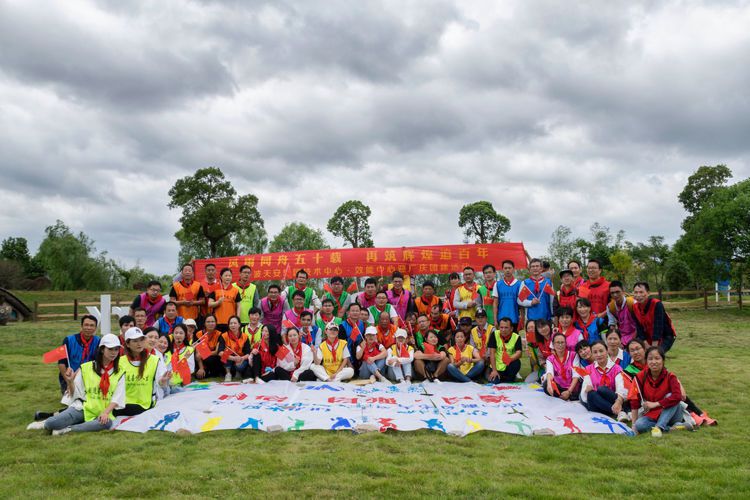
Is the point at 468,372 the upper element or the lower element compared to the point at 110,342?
lower

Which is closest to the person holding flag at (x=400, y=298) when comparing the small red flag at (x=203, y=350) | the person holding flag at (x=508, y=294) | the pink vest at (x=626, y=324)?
the person holding flag at (x=508, y=294)

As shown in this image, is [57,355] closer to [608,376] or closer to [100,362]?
[100,362]

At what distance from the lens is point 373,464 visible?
13.4 ft

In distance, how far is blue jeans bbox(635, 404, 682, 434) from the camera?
199 inches

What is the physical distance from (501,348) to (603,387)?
92.0 inches

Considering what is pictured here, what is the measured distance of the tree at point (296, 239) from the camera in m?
37.1

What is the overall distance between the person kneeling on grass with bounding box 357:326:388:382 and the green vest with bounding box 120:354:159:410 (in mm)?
3267

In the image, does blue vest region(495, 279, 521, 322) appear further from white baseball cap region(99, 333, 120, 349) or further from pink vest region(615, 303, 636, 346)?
white baseball cap region(99, 333, 120, 349)

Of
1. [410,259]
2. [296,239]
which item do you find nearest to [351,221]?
[296,239]

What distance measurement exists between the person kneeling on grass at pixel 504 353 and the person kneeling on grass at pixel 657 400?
2.69 meters

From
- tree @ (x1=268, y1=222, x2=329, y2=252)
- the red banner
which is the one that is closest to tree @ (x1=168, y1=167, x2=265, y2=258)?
tree @ (x1=268, y1=222, x2=329, y2=252)

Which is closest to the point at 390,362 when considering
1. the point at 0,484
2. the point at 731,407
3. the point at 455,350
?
the point at 455,350

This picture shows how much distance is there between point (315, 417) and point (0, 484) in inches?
109

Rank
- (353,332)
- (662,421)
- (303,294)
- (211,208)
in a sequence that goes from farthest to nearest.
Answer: (211,208) → (303,294) → (353,332) → (662,421)
